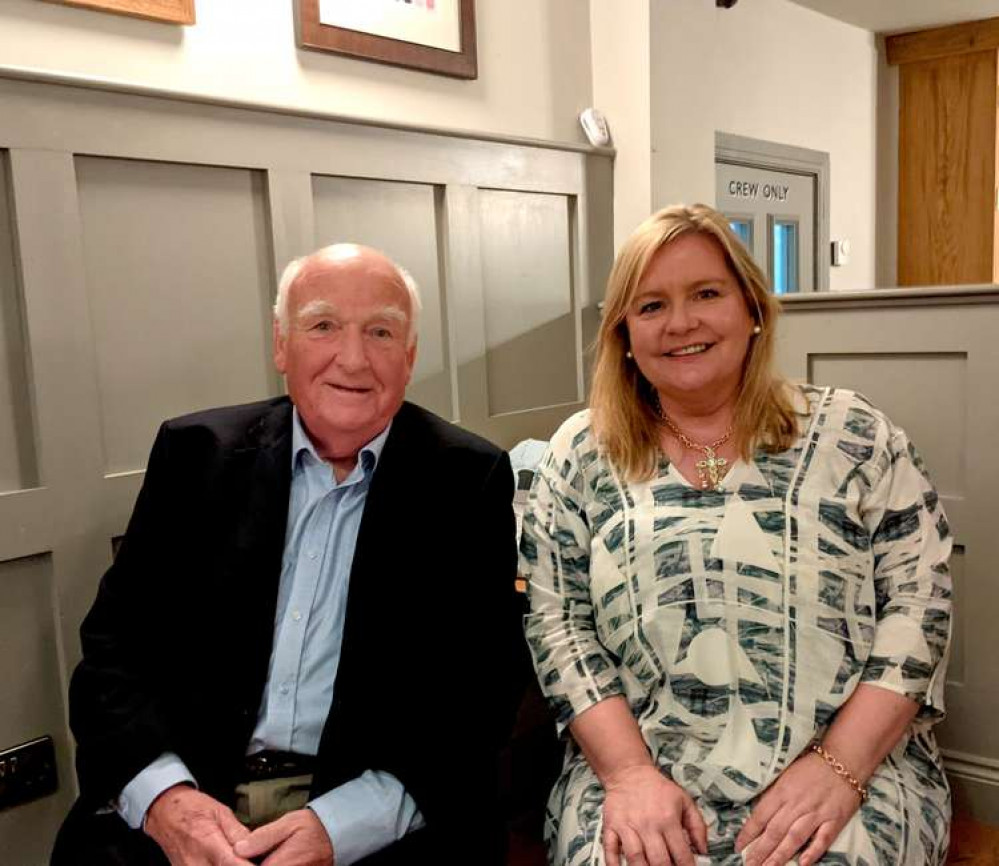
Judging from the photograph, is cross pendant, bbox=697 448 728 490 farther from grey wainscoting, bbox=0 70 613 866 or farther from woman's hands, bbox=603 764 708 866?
grey wainscoting, bbox=0 70 613 866

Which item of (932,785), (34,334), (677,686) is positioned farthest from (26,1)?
(932,785)

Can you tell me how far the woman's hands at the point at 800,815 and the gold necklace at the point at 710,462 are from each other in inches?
16.6

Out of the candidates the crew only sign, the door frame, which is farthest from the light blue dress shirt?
the crew only sign

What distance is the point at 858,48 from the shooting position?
165 inches

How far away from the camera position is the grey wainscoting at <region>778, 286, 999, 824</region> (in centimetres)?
203

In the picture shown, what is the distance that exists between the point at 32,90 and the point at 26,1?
0.16 meters

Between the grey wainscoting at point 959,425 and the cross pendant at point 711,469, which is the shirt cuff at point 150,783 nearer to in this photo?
the cross pendant at point 711,469

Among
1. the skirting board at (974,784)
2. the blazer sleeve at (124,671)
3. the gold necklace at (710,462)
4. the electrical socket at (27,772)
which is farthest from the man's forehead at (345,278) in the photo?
the skirting board at (974,784)

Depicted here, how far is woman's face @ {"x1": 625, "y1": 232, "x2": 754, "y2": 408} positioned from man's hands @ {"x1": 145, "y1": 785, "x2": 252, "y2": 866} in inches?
35.5

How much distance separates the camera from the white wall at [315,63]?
1625 millimetres

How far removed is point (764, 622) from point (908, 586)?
0.76 ft

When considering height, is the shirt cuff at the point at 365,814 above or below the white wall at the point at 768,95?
below

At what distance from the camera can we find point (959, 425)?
2068 millimetres

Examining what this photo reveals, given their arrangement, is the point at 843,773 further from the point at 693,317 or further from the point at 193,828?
the point at 193,828
